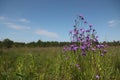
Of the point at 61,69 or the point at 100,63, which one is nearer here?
the point at 100,63

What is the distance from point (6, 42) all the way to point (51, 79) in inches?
850

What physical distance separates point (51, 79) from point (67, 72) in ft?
0.95

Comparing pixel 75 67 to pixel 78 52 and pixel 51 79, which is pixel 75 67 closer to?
pixel 78 52

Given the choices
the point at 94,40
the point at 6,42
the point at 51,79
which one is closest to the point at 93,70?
the point at 94,40

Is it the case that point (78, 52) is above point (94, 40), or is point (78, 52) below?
below

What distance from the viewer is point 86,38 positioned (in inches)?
120

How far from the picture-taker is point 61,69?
3.29m

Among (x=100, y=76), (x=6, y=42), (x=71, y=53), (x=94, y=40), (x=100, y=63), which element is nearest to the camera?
(x=100, y=76)

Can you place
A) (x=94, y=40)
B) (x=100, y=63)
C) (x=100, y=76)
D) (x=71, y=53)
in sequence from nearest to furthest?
(x=100, y=76), (x=100, y=63), (x=94, y=40), (x=71, y=53)

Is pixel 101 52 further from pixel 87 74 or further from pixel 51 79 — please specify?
pixel 51 79

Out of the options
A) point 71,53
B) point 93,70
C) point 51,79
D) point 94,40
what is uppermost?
point 94,40

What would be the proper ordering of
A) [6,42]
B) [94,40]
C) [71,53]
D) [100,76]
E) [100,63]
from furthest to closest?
[6,42] → [71,53] → [94,40] → [100,63] → [100,76]

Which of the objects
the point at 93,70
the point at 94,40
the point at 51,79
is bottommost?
the point at 51,79

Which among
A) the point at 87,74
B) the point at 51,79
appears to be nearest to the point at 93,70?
the point at 87,74
